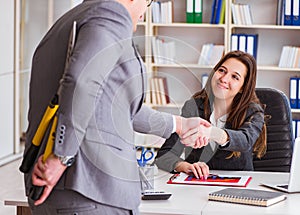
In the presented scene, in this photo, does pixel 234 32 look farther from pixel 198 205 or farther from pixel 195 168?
pixel 198 205

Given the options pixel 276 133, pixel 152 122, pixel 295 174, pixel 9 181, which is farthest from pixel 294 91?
pixel 152 122

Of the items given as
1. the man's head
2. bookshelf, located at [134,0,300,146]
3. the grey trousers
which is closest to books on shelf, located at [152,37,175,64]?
bookshelf, located at [134,0,300,146]

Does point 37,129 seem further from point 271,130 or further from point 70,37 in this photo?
point 271,130

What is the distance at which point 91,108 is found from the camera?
1744mm

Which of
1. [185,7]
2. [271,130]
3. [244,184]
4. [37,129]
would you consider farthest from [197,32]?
[37,129]

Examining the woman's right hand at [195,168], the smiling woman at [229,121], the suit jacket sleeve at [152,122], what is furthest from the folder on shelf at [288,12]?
the suit jacket sleeve at [152,122]

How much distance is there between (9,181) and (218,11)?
226 cm

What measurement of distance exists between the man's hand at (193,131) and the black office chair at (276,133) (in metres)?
0.91

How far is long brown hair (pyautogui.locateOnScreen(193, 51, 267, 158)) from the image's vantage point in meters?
3.13

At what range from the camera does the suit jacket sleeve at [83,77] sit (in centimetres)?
170

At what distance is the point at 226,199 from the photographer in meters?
2.42

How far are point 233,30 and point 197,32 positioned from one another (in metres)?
0.35

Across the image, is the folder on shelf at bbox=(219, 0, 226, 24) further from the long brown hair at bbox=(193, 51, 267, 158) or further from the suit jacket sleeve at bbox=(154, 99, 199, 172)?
the suit jacket sleeve at bbox=(154, 99, 199, 172)

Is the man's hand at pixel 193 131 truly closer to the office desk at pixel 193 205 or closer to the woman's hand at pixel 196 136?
the woman's hand at pixel 196 136
